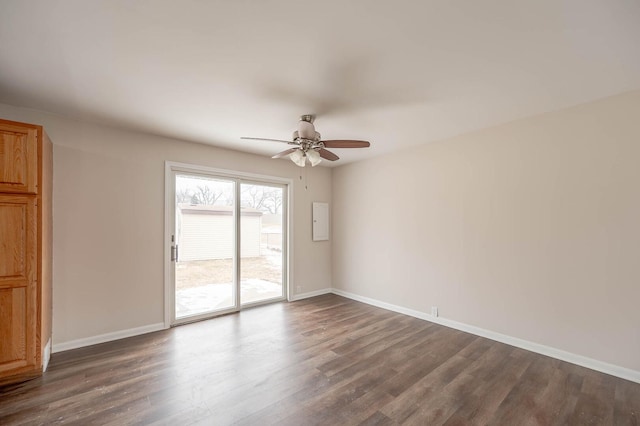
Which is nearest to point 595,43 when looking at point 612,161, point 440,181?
point 612,161

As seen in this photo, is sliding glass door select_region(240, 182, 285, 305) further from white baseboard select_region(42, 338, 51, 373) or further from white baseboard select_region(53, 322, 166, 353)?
white baseboard select_region(42, 338, 51, 373)

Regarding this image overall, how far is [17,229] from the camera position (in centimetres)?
236

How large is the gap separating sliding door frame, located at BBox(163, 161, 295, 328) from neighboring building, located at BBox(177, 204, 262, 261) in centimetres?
12

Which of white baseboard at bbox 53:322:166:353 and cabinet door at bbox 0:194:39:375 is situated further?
white baseboard at bbox 53:322:166:353

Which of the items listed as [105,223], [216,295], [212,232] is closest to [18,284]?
[105,223]

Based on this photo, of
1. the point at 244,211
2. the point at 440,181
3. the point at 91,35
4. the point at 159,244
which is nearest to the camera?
the point at 91,35

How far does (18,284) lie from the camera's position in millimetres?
2357

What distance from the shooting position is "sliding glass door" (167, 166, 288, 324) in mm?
3842

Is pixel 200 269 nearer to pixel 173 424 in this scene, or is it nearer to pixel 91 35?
pixel 173 424

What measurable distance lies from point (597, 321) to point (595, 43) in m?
2.51

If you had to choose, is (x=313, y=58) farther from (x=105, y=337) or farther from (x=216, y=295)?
(x=105, y=337)

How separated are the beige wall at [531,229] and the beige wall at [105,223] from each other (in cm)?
352

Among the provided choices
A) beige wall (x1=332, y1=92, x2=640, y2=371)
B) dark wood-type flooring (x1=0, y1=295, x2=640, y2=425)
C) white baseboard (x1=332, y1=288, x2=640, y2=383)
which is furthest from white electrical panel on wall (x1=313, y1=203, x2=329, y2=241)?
dark wood-type flooring (x1=0, y1=295, x2=640, y2=425)

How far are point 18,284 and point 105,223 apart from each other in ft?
3.31
